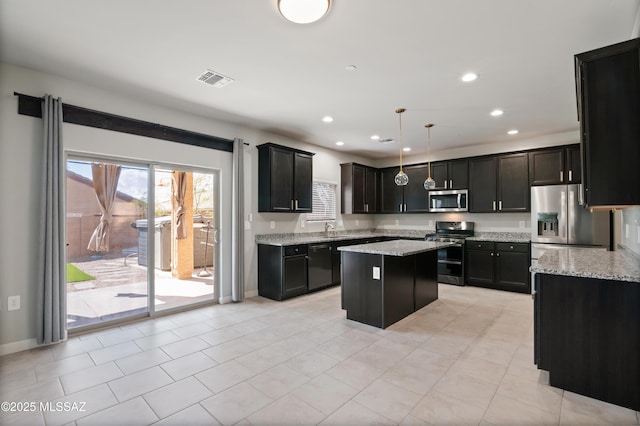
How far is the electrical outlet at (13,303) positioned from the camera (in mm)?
2973

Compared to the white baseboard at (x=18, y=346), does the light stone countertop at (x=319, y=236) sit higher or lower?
higher

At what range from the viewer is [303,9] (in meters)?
2.12

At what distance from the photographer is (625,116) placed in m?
2.06

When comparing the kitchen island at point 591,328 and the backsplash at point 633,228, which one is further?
the backsplash at point 633,228

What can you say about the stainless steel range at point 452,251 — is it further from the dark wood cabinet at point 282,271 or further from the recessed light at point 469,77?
the recessed light at point 469,77

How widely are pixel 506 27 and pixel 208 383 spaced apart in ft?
11.9

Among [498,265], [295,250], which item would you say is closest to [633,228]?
[498,265]

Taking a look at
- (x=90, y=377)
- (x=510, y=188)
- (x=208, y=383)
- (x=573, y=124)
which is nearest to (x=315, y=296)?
(x=208, y=383)

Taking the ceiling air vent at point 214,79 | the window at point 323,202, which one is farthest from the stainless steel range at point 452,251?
the ceiling air vent at point 214,79

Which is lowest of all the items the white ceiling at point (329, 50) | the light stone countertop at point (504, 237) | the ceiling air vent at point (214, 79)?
the light stone countertop at point (504, 237)

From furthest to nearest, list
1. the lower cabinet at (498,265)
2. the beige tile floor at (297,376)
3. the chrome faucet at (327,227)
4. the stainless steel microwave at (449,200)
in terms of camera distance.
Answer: the chrome faucet at (327,227) → the stainless steel microwave at (449,200) → the lower cabinet at (498,265) → the beige tile floor at (297,376)

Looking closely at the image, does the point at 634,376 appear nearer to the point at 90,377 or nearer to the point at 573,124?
the point at 90,377

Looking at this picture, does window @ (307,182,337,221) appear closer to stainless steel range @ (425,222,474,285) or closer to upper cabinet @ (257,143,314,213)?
upper cabinet @ (257,143,314,213)

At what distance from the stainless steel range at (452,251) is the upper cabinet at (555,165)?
4.82ft
